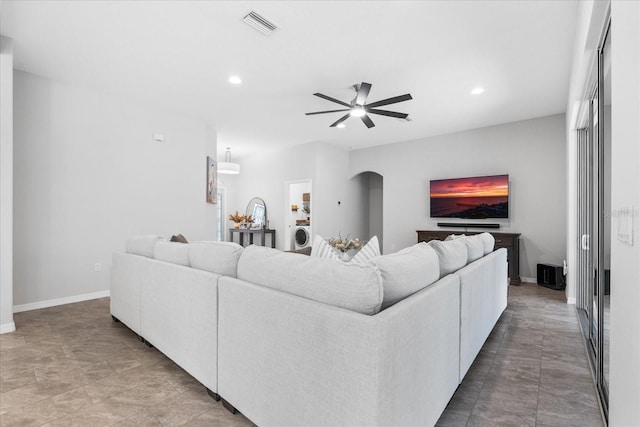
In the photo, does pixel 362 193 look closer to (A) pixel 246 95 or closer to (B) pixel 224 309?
(A) pixel 246 95

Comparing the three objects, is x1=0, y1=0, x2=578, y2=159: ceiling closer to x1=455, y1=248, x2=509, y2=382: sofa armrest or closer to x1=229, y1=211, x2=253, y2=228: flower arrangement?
x1=455, y1=248, x2=509, y2=382: sofa armrest

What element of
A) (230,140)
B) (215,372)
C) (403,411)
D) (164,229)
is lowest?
(215,372)

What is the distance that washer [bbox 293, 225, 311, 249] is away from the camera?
23.7 feet

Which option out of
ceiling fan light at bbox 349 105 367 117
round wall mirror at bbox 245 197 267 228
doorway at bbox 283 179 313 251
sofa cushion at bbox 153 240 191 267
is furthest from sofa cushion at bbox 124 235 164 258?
round wall mirror at bbox 245 197 267 228

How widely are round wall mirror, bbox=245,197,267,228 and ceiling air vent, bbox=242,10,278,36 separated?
5.28 m

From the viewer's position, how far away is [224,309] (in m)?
1.58

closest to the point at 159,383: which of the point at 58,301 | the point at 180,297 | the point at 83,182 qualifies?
the point at 180,297

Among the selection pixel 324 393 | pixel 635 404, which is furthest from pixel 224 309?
pixel 635 404

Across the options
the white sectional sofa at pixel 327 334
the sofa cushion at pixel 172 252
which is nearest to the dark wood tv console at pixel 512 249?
the white sectional sofa at pixel 327 334

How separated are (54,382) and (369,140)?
5936mm

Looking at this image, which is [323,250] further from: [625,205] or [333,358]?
[625,205]

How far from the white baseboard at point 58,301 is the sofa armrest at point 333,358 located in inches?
129

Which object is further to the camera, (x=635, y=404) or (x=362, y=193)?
(x=362, y=193)

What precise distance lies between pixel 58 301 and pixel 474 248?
450 centimetres
